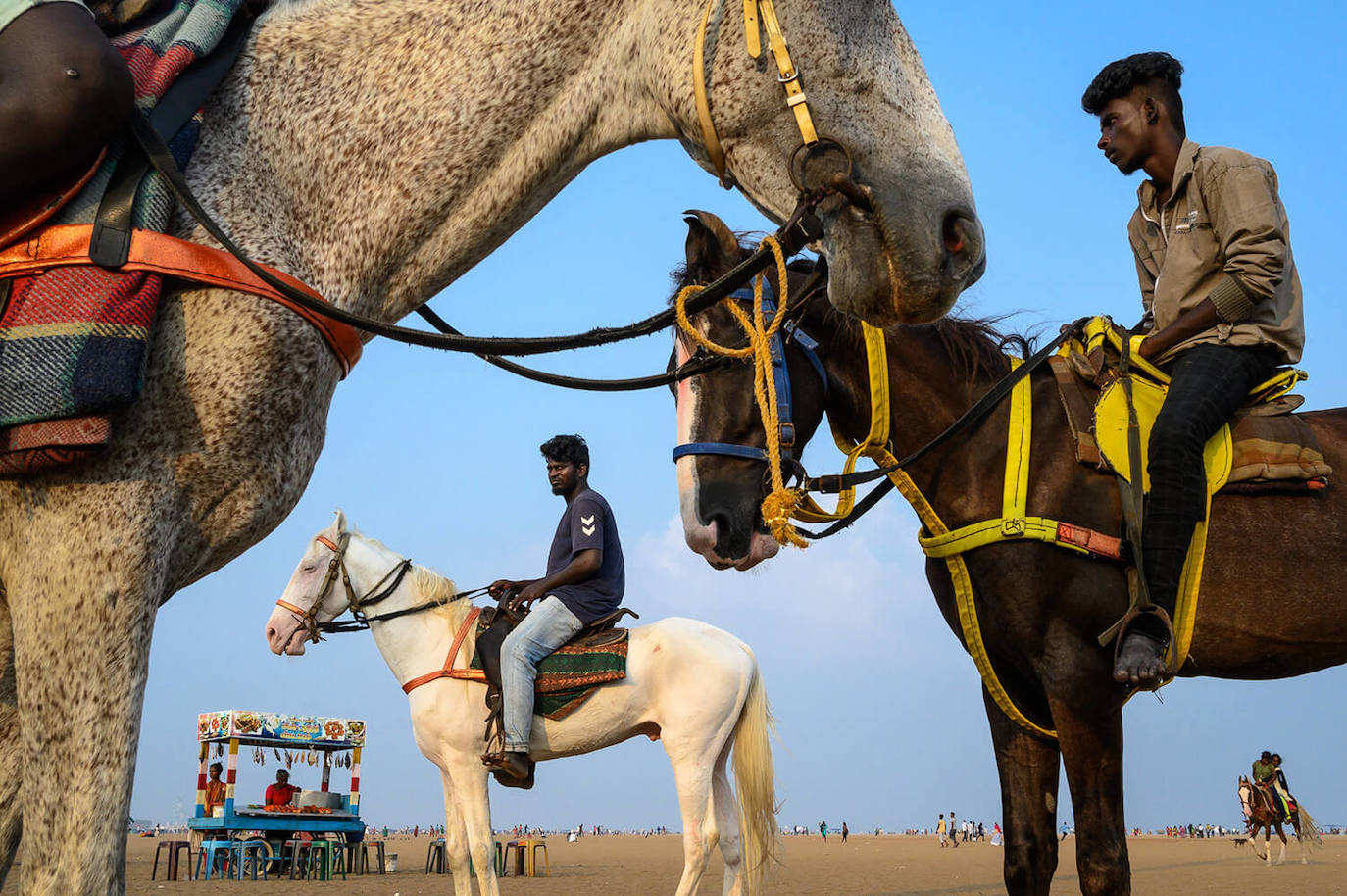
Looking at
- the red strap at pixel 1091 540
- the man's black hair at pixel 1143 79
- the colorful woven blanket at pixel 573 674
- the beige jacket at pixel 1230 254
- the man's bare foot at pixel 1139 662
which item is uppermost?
the man's black hair at pixel 1143 79

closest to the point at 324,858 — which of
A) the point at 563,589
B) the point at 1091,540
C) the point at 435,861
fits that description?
the point at 435,861

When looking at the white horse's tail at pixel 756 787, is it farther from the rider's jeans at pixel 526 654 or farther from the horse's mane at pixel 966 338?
the horse's mane at pixel 966 338

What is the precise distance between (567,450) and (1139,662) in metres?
5.43

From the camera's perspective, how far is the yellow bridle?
1676 millimetres

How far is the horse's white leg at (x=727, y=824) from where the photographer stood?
8.37 m

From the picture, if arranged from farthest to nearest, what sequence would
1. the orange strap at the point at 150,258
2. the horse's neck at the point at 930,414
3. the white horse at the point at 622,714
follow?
the white horse at the point at 622,714, the horse's neck at the point at 930,414, the orange strap at the point at 150,258

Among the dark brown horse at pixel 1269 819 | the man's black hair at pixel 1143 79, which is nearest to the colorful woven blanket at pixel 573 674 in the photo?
the man's black hair at pixel 1143 79

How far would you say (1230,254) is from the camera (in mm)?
3939

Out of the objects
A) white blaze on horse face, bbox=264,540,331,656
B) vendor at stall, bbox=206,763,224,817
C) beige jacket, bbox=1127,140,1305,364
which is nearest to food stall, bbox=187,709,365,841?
vendor at stall, bbox=206,763,224,817

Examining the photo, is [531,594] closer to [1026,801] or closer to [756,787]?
[756,787]

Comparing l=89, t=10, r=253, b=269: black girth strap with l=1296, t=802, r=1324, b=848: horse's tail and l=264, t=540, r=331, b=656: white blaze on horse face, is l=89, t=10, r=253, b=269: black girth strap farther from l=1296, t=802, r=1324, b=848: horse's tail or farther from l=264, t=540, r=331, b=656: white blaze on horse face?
l=1296, t=802, r=1324, b=848: horse's tail

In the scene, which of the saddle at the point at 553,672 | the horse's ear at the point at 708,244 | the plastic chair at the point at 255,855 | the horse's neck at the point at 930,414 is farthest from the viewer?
the plastic chair at the point at 255,855

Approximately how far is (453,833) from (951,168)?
297 inches

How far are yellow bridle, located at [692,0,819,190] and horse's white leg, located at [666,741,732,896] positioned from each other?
7.07m
